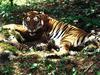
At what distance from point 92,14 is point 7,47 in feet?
13.5

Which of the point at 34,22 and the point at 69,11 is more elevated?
the point at 34,22

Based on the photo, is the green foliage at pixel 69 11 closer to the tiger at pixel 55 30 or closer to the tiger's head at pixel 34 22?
the tiger at pixel 55 30

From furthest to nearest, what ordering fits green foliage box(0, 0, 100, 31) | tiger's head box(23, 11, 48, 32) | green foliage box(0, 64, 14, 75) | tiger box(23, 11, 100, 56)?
green foliage box(0, 0, 100, 31) → tiger's head box(23, 11, 48, 32) → tiger box(23, 11, 100, 56) → green foliage box(0, 64, 14, 75)

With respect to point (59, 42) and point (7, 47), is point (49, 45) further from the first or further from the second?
point (7, 47)

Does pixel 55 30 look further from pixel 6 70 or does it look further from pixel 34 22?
pixel 6 70

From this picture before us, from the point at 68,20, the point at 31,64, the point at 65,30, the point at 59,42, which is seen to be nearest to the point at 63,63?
the point at 31,64

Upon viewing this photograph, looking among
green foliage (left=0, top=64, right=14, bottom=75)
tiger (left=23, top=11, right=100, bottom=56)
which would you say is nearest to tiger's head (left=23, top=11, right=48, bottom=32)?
tiger (left=23, top=11, right=100, bottom=56)

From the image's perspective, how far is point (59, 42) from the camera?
852 cm

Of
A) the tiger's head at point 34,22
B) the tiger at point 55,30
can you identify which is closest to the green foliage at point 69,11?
the tiger at point 55,30

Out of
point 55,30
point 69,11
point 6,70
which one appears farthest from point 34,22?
point 6,70

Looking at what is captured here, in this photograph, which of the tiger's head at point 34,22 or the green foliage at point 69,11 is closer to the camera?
the tiger's head at point 34,22

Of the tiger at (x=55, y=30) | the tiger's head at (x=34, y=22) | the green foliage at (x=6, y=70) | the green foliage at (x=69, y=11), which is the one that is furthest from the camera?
the green foliage at (x=69, y=11)

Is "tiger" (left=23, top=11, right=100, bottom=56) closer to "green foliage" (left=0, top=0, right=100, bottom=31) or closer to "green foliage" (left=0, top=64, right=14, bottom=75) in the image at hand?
"green foliage" (left=0, top=0, right=100, bottom=31)

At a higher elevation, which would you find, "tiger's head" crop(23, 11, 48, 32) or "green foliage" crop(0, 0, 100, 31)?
"tiger's head" crop(23, 11, 48, 32)
